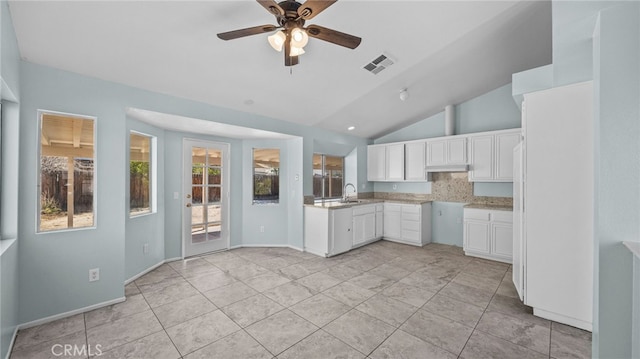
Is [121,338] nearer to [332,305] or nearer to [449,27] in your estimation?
[332,305]

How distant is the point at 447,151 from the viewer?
15.8 ft

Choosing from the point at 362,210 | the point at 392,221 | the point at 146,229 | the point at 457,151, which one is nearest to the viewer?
the point at 146,229

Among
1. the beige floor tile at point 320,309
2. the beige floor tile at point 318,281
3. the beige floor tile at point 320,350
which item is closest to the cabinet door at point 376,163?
the beige floor tile at point 318,281

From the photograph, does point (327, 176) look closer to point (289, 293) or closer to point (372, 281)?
point (372, 281)

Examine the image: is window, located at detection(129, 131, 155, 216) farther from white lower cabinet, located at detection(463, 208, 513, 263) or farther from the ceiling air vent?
white lower cabinet, located at detection(463, 208, 513, 263)

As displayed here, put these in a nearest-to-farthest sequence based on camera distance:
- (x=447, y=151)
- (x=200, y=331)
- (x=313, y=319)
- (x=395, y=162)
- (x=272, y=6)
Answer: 1. (x=272, y=6)
2. (x=200, y=331)
3. (x=313, y=319)
4. (x=447, y=151)
5. (x=395, y=162)

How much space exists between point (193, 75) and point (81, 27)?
962mm

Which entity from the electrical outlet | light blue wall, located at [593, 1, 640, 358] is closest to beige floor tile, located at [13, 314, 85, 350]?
the electrical outlet

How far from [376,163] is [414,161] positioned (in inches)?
34.9

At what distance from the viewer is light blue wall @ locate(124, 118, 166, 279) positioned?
10.9ft

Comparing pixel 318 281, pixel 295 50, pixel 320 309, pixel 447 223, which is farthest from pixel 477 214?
pixel 295 50

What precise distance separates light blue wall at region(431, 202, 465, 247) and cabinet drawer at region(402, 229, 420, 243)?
1.84ft

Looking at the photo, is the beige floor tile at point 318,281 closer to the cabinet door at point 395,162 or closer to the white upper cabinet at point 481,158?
the cabinet door at point 395,162

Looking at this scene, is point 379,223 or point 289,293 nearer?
point 289,293
